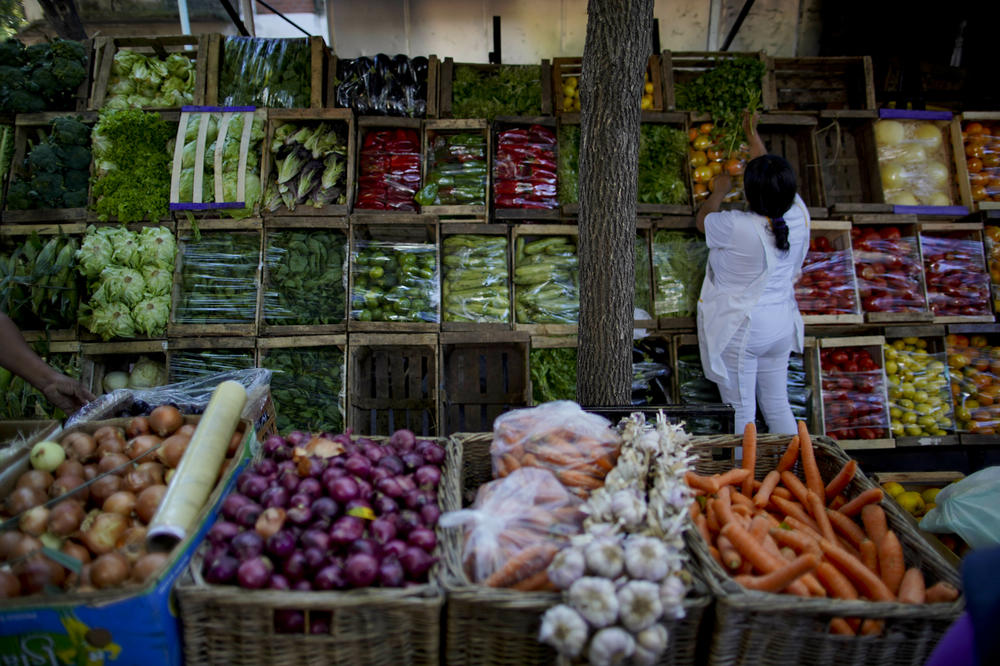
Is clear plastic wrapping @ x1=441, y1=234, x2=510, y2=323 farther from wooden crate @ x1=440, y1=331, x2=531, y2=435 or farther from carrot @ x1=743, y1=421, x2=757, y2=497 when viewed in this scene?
carrot @ x1=743, y1=421, x2=757, y2=497

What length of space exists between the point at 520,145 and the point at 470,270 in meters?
1.10

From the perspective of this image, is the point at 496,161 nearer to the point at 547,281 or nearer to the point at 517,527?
the point at 547,281

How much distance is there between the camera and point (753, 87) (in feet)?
15.1

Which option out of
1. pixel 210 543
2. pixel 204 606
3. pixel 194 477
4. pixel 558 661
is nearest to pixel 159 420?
pixel 194 477

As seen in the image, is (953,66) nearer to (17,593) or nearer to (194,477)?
(194,477)

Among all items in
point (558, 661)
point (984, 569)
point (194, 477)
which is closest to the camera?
point (984, 569)

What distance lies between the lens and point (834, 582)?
1.79 metres

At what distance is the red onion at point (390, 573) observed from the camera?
155 cm

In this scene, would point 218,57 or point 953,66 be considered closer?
point 218,57

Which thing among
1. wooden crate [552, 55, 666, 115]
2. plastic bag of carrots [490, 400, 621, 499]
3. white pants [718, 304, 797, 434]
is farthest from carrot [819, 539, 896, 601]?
wooden crate [552, 55, 666, 115]

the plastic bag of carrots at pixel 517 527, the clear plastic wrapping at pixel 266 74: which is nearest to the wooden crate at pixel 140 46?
→ the clear plastic wrapping at pixel 266 74

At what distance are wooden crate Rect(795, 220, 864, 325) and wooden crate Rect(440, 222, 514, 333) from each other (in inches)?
86.5

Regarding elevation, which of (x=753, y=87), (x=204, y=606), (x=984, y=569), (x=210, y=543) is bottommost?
(x=204, y=606)

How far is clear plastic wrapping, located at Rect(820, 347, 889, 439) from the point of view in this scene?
14.2 ft
